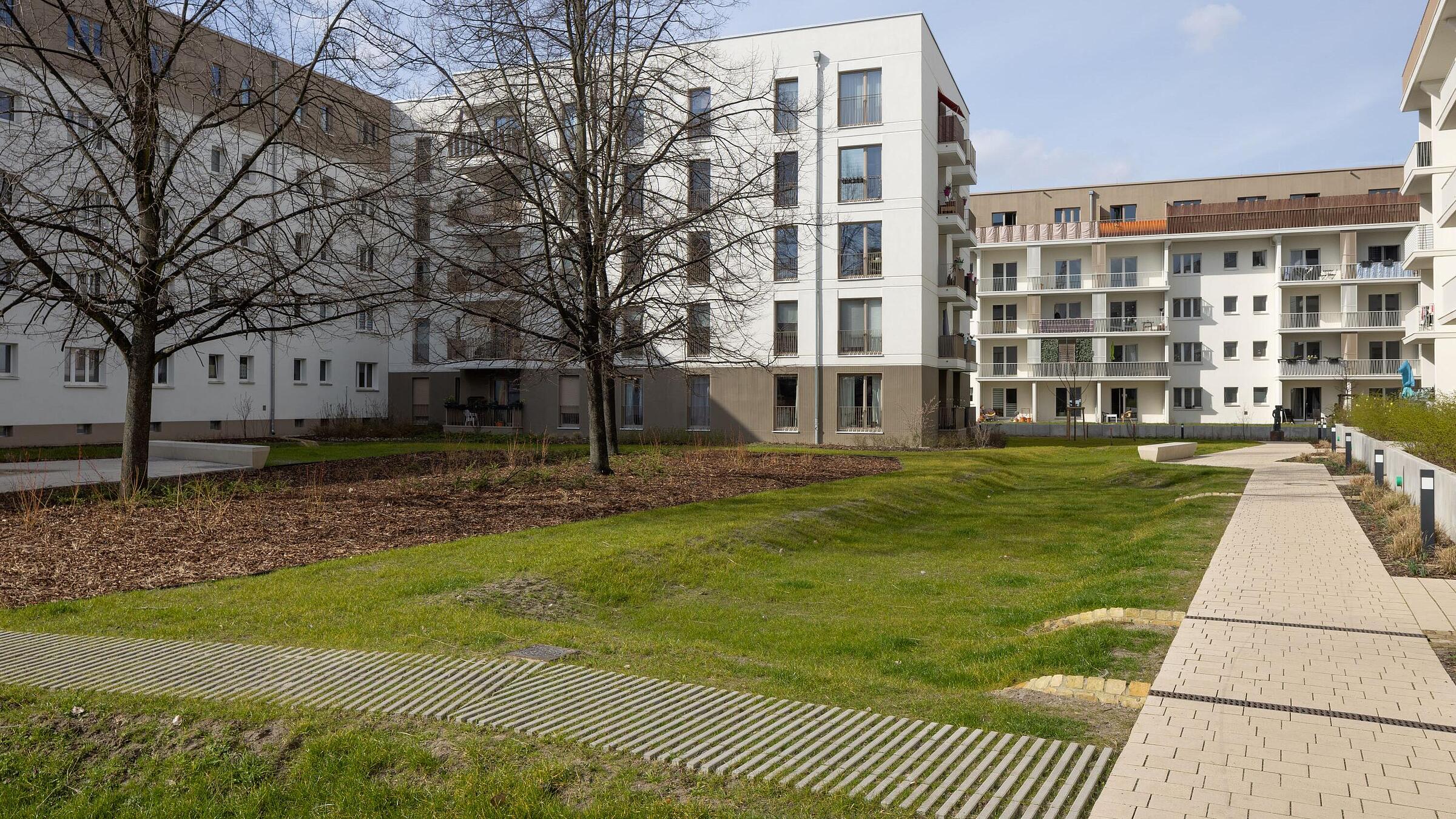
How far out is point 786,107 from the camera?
683 inches

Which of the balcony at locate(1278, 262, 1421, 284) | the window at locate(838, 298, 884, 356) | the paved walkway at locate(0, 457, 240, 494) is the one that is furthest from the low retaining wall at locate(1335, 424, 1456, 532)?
the balcony at locate(1278, 262, 1421, 284)

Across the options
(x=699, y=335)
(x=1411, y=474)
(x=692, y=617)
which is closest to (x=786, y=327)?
(x=699, y=335)

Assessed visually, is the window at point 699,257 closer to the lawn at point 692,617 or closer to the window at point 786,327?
the lawn at point 692,617

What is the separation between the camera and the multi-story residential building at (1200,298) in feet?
180

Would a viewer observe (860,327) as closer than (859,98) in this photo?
No

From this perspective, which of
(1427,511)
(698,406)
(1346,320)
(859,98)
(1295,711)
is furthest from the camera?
(1346,320)

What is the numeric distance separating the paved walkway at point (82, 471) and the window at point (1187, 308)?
53106mm

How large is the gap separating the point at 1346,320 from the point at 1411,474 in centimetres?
4742

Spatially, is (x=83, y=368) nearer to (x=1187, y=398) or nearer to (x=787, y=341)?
(x=787, y=341)

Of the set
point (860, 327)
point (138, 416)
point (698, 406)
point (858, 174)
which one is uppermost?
point (858, 174)

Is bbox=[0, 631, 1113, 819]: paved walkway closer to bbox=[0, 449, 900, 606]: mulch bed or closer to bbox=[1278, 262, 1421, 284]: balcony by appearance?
bbox=[0, 449, 900, 606]: mulch bed

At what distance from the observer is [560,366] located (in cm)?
1741

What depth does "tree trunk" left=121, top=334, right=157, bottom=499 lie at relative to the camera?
46.1 ft

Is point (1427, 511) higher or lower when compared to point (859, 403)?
lower
